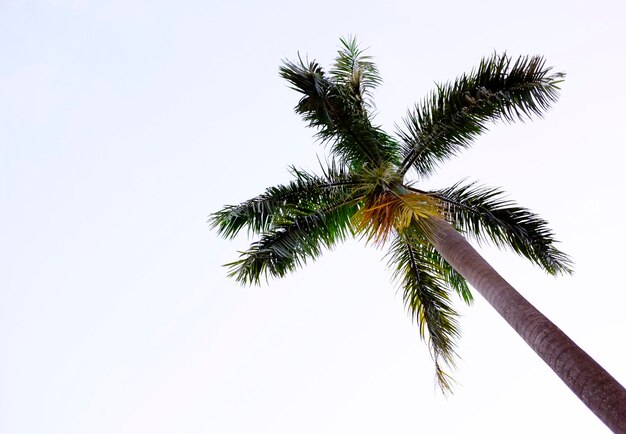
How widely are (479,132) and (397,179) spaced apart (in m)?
1.75

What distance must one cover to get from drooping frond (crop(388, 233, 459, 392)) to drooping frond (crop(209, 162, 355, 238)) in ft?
4.90

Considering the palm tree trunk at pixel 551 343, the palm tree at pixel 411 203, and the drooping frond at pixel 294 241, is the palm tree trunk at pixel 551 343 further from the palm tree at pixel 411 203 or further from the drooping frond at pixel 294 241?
the drooping frond at pixel 294 241

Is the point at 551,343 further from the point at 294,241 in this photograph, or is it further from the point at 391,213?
the point at 294,241

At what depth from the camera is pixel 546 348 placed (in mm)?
5020

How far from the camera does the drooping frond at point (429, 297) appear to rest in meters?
9.27

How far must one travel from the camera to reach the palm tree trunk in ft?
14.1

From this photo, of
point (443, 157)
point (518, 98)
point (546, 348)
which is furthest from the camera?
point (443, 157)

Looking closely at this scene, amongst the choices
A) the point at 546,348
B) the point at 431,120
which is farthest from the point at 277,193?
the point at 546,348

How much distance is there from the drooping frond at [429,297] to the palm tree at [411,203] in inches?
0.7

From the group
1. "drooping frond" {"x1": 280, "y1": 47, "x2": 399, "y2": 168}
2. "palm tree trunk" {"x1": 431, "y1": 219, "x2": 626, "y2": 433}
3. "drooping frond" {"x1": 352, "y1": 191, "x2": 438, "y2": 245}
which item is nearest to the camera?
"palm tree trunk" {"x1": 431, "y1": 219, "x2": 626, "y2": 433}

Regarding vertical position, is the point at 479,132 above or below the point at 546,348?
above

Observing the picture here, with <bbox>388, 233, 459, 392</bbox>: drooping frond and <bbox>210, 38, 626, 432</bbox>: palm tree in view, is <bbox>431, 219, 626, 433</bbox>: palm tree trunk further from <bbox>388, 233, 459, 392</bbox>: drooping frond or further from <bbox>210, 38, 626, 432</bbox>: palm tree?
<bbox>388, 233, 459, 392</bbox>: drooping frond

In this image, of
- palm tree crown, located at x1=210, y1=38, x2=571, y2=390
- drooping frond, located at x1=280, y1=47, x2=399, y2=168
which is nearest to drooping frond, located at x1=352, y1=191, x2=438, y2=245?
palm tree crown, located at x1=210, y1=38, x2=571, y2=390

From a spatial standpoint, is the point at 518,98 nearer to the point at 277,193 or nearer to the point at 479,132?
the point at 479,132
